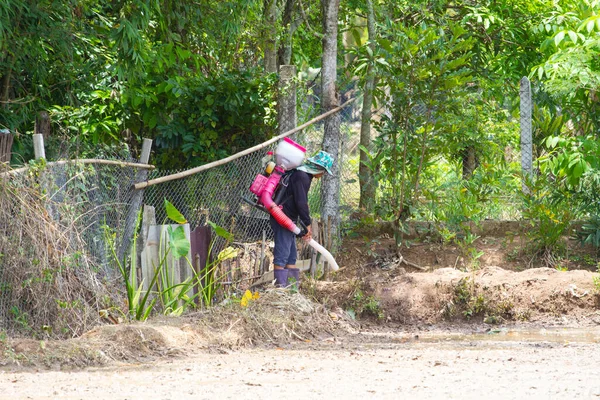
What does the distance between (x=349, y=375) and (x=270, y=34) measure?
21.8 feet

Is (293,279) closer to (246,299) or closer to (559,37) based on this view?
(246,299)

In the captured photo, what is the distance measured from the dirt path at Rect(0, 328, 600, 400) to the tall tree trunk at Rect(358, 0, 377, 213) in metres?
3.57

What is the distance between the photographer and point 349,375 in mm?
5594

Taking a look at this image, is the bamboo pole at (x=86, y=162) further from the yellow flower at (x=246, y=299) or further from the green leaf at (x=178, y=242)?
the yellow flower at (x=246, y=299)

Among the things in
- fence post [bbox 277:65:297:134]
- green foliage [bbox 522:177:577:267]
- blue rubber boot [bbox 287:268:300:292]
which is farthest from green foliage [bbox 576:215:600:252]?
fence post [bbox 277:65:297:134]

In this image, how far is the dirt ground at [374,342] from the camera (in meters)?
5.16

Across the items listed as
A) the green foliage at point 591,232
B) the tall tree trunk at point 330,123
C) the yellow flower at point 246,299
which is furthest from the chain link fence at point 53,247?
the green foliage at point 591,232

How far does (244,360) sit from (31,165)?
219 cm

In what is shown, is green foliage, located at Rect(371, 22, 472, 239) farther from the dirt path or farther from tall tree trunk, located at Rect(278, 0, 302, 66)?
the dirt path

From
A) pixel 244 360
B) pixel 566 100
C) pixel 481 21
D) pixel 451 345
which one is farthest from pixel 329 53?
pixel 244 360

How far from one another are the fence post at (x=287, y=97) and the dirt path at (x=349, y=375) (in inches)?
132

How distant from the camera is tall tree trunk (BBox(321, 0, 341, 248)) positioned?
993cm

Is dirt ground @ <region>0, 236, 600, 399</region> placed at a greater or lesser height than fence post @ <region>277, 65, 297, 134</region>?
lesser

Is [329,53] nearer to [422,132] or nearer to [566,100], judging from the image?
[422,132]
